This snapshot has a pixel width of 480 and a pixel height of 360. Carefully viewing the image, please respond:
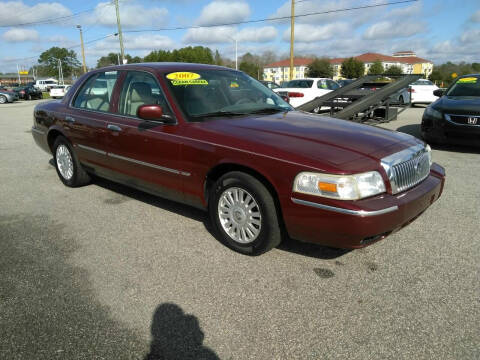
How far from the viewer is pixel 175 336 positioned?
2.27 meters

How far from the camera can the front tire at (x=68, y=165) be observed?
200 inches

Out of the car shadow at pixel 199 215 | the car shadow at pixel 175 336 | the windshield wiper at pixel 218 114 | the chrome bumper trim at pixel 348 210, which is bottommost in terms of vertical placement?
the car shadow at pixel 175 336

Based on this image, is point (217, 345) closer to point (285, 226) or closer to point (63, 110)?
point (285, 226)

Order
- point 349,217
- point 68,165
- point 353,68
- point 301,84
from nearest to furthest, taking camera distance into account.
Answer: point 349,217, point 68,165, point 301,84, point 353,68

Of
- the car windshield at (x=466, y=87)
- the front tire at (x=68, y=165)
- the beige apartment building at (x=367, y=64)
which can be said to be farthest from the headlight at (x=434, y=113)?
the beige apartment building at (x=367, y=64)

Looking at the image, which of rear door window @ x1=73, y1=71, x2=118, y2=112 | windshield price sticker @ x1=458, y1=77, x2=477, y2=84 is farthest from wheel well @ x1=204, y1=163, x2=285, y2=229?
windshield price sticker @ x1=458, y1=77, x2=477, y2=84

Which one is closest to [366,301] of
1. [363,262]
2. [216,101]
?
[363,262]

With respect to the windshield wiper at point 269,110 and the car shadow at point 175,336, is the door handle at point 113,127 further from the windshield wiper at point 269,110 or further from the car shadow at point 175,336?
the car shadow at point 175,336

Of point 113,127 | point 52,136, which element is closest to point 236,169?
point 113,127

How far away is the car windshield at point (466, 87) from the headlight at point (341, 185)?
21.8 ft

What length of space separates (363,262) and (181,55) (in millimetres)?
90187

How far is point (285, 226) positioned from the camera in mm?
2969

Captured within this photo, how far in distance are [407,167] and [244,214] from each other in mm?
1354

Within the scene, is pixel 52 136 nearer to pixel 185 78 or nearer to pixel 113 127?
pixel 113 127
